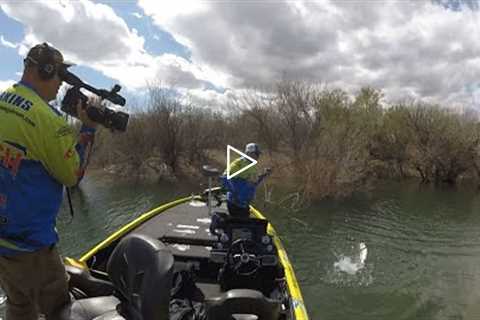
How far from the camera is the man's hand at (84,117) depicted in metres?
2.44

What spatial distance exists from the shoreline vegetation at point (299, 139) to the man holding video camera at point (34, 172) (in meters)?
18.1

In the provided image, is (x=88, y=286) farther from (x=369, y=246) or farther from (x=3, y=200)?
(x=369, y=246)

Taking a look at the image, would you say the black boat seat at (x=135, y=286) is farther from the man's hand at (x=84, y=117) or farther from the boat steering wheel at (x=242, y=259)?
the boat steering wheel at (x=242, y=259)

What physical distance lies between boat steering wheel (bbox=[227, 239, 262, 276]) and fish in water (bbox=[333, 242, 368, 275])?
17.6ft

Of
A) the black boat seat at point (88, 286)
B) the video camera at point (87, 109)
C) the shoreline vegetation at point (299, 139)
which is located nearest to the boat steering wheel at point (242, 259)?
the black boat seat at point (88, 286)

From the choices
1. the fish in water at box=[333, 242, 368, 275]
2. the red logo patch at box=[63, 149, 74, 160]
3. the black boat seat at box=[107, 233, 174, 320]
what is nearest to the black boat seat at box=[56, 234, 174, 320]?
the black boat seat at box=[107, 233, 174, 320]

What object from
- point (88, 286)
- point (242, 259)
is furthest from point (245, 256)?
point (88, 286)

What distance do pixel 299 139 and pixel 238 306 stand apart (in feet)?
74.5

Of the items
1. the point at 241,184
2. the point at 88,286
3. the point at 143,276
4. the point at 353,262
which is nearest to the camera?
the point at 143,276

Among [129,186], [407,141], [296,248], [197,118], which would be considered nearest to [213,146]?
[197,118]

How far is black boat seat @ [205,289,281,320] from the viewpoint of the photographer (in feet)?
8.64

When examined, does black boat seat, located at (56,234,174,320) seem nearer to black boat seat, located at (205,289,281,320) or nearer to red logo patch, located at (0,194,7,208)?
black boat seat, located at (205,289,281,320)

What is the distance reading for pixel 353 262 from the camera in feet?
33.3

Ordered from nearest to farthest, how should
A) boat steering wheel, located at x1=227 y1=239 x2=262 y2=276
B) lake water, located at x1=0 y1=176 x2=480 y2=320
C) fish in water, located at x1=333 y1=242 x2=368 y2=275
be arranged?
boat steering wheel, located at x1=227 y1=239 x2=262 y2=276 < lake water, located at x1=0 y1=176 x2=480 y2=320 < fish in water, located at x1=333 y1=242 x2=368 y2=275
